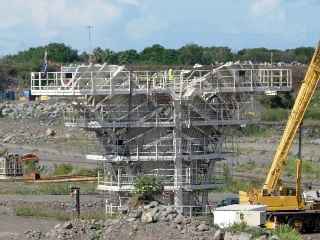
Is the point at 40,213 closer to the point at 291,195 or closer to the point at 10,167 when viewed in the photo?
the point at 291,195

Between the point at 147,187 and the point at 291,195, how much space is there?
238 inches

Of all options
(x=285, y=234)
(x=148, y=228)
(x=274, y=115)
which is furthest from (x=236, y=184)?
(x=274, y=115)

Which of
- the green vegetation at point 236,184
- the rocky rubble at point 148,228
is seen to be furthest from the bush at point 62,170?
the rocky rubble at point 148,228

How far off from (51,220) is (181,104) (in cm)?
758

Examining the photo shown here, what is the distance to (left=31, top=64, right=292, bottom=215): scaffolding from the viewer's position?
182ft

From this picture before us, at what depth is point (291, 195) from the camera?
54219mm

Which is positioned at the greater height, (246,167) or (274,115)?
(274,115)

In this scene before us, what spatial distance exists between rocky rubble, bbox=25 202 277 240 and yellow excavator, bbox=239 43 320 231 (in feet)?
26.9

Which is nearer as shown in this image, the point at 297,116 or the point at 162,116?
the point at 297,116

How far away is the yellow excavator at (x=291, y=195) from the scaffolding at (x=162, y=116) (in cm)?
200

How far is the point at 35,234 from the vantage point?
4788cm

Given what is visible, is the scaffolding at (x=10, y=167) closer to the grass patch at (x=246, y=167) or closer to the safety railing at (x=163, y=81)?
the grass patch at (x=246, y=167)

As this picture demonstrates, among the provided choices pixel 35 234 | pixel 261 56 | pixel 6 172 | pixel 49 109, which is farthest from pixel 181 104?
pixel 261 56

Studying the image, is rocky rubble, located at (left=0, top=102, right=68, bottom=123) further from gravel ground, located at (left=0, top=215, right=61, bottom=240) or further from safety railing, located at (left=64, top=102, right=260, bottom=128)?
safety railing, located at (left=64, top=102, right=260, bottom=128)
